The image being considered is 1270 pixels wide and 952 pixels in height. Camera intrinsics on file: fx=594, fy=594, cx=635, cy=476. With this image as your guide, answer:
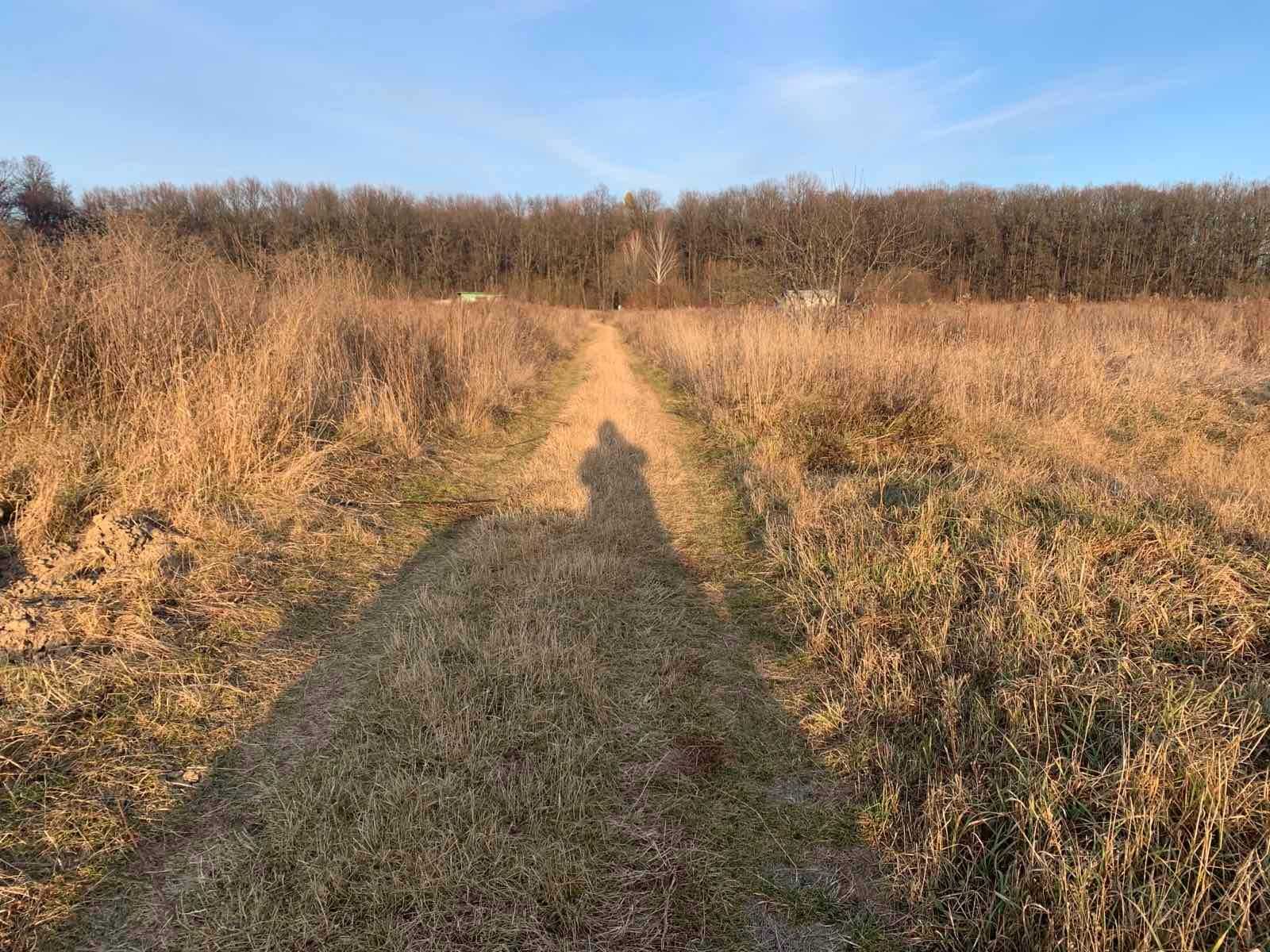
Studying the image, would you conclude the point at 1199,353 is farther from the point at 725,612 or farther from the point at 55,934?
the point at 55,934

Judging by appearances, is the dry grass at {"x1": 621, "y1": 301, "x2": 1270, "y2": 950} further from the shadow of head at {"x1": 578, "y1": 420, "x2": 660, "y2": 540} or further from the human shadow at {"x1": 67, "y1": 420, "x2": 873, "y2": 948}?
the shadow of head at {"x1": 578, "y1": 420, "x2": 660, "y2": 540}

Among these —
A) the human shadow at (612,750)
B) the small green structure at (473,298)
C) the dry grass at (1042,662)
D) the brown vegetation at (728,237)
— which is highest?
the brown vegetation at (728,237)

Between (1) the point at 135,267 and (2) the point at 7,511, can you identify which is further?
(1) the point at 135,267

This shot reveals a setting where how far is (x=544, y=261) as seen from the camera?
54.2 m

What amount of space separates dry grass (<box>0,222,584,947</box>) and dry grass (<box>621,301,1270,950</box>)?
269cm

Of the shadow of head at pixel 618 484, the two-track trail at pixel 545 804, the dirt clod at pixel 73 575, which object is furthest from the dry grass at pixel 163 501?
the shadow of head at pixel 618 484

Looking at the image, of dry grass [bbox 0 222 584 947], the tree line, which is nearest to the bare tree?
the tree line

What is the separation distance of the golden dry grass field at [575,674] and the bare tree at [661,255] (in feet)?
144

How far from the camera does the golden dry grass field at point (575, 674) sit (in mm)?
1761

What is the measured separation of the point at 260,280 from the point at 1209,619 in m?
8.88

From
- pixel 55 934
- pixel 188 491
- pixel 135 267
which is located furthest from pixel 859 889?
pixel 135 267

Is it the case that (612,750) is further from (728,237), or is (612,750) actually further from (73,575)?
(728,237)

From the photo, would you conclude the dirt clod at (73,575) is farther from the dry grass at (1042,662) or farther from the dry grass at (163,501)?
the dry grass at (1042,662)

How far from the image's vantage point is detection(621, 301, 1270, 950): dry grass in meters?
1.69
